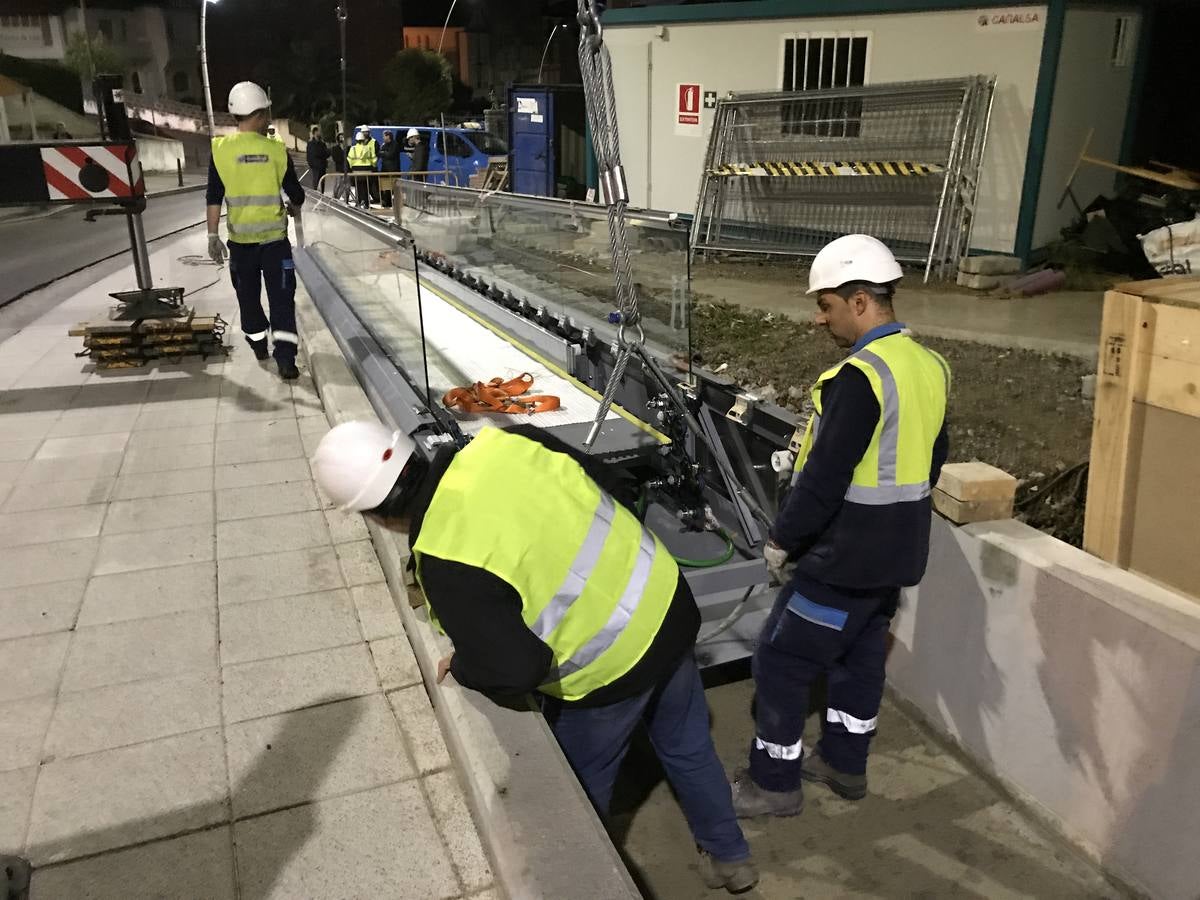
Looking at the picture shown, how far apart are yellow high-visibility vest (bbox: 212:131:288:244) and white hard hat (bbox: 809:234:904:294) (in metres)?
5.27

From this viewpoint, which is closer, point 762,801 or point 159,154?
point 762,801

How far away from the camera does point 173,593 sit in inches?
155

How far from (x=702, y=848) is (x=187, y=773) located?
5.45 ft

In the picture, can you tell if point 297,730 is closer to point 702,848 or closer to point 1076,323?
point 702,848

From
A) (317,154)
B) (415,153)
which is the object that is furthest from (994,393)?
(317,154)

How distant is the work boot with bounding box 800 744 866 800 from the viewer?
10.5ft

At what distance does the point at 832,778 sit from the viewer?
3240 mm

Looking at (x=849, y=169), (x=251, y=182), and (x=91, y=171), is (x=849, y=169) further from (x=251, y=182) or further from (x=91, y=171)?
(x=91, y=171)

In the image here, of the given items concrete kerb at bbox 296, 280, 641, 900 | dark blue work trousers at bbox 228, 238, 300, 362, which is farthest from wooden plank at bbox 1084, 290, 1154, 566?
dark blue work trousers at bbox 228, 238, 300, 362

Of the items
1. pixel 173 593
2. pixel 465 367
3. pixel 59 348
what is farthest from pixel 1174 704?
pixel 59 348

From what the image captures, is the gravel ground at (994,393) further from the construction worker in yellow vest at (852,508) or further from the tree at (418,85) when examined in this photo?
the tree at (418,85)

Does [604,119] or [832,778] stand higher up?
[604,119]

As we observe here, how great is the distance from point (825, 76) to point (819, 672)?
1012cm

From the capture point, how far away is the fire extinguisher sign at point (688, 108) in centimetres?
1245
